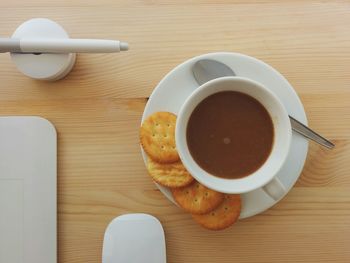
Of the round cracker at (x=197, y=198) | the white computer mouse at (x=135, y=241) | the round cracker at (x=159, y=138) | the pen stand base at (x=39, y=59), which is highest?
the pen stand base at (x=39, y=59)

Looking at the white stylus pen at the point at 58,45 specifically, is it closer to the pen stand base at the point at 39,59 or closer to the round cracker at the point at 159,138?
the pen stand base at the point at 39,59

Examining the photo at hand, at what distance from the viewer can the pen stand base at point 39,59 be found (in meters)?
0.66

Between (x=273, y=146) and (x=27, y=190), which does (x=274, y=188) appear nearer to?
(x=273, y=146)

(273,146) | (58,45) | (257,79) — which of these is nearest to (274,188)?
(273,146)

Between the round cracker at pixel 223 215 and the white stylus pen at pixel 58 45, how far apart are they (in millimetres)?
286

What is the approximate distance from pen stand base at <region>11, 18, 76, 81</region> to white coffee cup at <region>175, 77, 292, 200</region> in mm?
229

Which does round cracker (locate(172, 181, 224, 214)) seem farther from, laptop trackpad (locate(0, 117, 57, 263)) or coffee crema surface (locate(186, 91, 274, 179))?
laptop trackpad (locate(0, 117, 57, 263))

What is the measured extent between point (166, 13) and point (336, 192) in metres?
0.41

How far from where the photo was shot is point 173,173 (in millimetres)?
630

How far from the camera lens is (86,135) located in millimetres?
699

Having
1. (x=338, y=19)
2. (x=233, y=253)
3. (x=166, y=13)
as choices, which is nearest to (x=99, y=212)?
(x=233, y=253)

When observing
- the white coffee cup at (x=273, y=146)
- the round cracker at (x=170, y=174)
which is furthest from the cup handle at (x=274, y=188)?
the round cracker at (x=170, y=174)

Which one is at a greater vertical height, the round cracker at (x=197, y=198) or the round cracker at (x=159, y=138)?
the round cracker at (x=159, y=138)

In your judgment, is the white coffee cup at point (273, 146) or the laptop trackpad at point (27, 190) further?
the laptop trackpad at point (27, 190)
